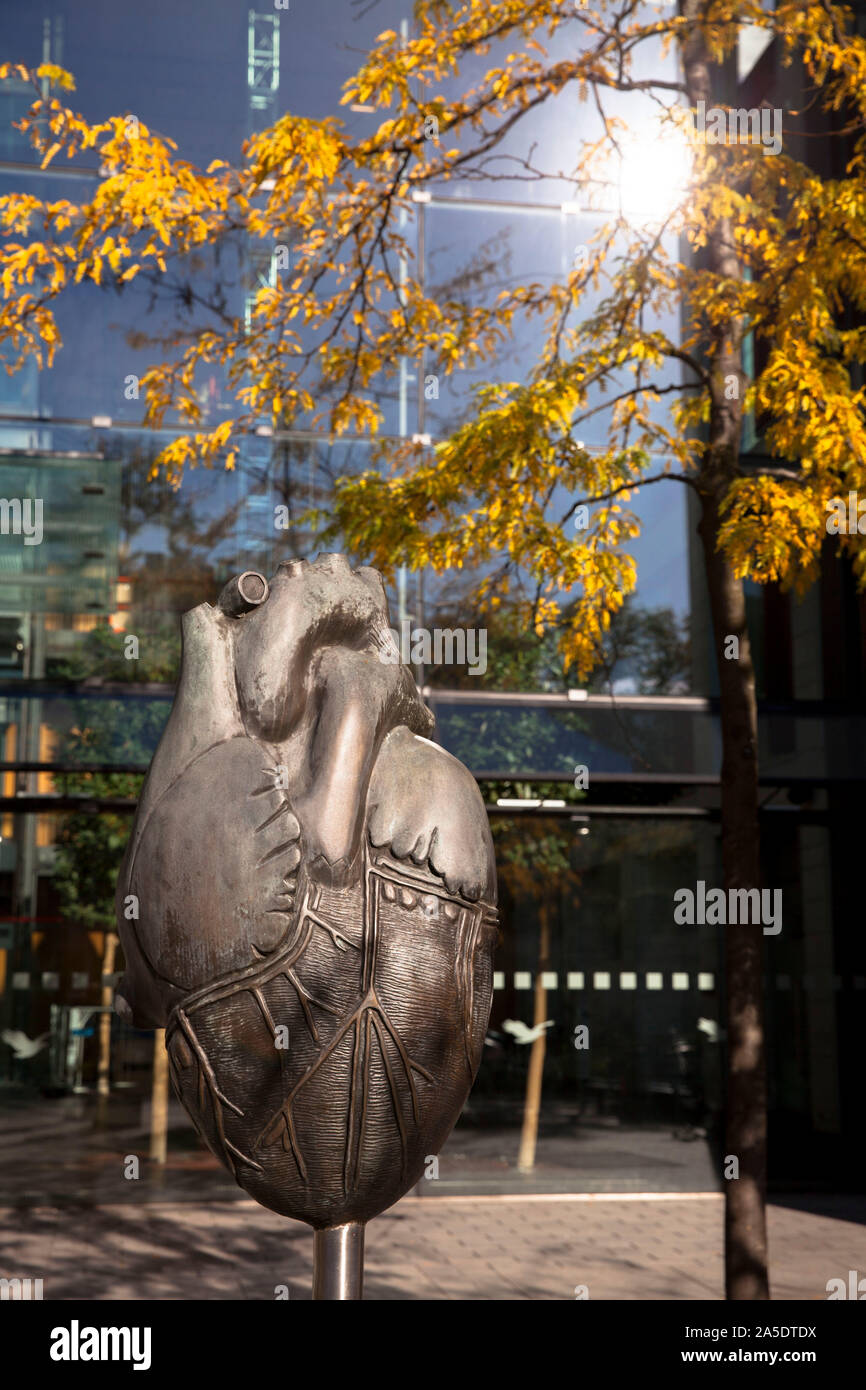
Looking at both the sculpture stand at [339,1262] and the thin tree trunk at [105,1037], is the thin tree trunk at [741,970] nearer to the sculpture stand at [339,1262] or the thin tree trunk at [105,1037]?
the sculpture stand at [339,1262]

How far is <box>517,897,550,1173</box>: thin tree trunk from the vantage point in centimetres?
1020

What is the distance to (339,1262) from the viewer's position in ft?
8.96

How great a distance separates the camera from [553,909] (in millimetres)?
10570

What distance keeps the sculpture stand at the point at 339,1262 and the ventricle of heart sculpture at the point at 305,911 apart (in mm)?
41

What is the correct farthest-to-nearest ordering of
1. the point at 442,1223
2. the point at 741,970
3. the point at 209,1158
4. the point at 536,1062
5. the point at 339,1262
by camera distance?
the point at 536,1062
the point at 209,1158
the point at 442,1223
the point at 741,970
the point at 339,1262

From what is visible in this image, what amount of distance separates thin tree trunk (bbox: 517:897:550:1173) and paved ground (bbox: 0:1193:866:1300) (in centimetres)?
36

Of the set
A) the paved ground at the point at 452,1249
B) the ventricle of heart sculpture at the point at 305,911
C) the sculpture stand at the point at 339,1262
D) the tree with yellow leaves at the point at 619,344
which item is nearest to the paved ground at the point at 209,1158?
the paved ground at the point at 452,1249

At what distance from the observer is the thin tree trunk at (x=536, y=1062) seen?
1020cm

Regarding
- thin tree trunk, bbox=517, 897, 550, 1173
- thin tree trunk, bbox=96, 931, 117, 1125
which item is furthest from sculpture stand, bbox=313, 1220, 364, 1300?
thin tree trunk, bbox=517, 897, 550, 1173

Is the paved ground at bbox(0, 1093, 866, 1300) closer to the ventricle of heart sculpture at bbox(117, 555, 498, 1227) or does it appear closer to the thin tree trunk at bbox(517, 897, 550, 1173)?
the thin tree trunk at bbox(517, 897, 550, 1173)

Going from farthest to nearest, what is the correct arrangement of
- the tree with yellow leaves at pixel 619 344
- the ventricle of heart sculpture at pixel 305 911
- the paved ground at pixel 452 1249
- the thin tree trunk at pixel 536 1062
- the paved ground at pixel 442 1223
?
the thin tree trunk at pixel 536 1062 < the paved ground at pixel 442 1223 < the paved ground at pixel 452 1249 < the tree with yellow leaves at pixel 619 344 < the ventricle of heart sculpture at pixel 305 911

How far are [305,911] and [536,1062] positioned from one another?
827 cm

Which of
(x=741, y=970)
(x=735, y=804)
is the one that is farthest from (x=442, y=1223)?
(x=735, y=804)

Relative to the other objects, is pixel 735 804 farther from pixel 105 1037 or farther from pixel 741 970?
pixel 105 1037
